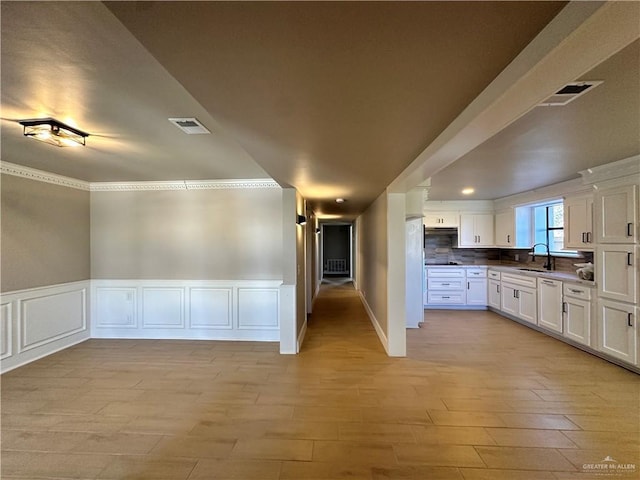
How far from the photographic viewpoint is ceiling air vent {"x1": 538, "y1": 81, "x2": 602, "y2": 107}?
1.66 metres

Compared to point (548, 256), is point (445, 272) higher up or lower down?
lower down

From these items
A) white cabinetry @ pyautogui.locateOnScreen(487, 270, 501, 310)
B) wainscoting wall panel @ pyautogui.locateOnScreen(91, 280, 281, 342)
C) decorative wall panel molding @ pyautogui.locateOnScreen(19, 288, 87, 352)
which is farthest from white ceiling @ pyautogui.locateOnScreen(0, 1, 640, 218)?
white cabinetry @ pyautogui.locateOnScreen(487, 270, 501, 310)

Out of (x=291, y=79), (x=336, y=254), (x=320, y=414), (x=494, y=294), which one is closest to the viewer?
(x=291, y=79)

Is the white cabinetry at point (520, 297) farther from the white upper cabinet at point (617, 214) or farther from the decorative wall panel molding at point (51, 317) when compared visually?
the decorative wall panel molding at point (51, 317)

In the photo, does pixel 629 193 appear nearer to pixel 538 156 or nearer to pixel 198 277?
pixel 538 156

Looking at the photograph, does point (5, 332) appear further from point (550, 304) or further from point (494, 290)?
point (494, 290)

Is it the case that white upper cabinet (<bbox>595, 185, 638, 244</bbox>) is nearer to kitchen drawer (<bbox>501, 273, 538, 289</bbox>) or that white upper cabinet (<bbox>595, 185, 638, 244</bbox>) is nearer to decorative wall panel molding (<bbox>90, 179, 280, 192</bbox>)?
kitchen drawer (<bbox>501, 273, 538, 289</bbox>)

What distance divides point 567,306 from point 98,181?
7104 millimetres

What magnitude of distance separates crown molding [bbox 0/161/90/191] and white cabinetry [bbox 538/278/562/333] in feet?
23.8

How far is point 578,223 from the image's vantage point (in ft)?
13.5

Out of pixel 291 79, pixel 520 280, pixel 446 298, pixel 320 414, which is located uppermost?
pixel 291 79

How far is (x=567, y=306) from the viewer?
Answer: 3.93 metres

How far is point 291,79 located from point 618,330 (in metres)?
4.41

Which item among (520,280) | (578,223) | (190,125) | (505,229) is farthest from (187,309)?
(505,229)
